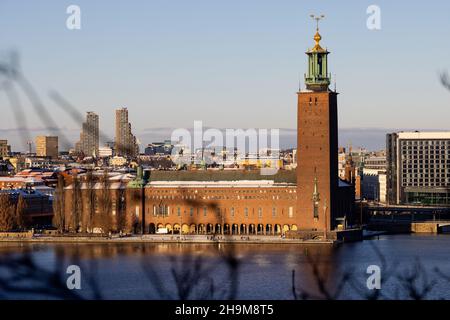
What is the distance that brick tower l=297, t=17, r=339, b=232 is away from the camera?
43.2 metres

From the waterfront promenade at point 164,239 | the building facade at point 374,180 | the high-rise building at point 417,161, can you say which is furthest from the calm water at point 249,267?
the building facade at point 374,180

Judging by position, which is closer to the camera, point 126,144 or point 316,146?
point 126,144

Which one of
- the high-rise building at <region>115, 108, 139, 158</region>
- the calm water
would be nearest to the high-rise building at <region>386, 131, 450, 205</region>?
the calm water

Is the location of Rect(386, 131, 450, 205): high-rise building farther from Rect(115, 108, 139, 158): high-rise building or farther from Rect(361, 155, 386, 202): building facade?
Rect(115, 108, 139, 158): high-rise building

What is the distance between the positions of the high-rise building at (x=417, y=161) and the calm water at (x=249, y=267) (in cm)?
2675

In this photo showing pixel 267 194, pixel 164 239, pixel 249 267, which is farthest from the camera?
pixel 267 194

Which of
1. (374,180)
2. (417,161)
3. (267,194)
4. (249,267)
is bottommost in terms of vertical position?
(249,267)

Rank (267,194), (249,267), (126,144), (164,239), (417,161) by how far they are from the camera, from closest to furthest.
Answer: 1. (126,144)
2. (249,267)
3. (164,239)
4. (267,194)
5. (417,161)

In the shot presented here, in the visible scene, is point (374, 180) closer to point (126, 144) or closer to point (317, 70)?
point (317, 70)

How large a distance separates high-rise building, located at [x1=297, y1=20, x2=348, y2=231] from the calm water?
2.38 meters

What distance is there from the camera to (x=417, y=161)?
73375mm

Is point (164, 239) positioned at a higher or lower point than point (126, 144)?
lower

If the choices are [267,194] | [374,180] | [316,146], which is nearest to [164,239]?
[267,194]
